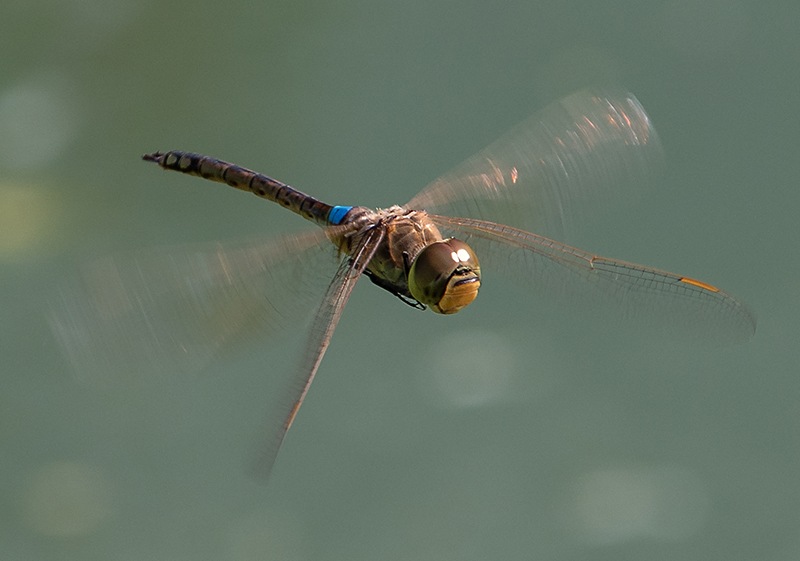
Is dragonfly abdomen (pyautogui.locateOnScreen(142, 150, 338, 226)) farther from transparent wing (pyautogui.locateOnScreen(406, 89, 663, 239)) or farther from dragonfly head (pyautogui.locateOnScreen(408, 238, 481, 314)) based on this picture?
dragonfly head (pyautogui.locateOnScreen(408, 238, 481, 314))

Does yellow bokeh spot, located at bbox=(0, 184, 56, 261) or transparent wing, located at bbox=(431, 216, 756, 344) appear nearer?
transparent wing, located at bbox=(431, 216, 756, 344)

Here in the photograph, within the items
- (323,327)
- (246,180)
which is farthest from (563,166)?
(246,180)

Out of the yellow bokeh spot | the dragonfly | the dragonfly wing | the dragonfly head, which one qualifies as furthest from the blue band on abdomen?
the yellow bokeh spot

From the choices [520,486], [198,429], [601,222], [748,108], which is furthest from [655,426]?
[198,429]

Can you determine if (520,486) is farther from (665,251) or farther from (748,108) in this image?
(748,108)

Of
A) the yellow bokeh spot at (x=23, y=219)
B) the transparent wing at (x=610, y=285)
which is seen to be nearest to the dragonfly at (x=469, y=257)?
the transparent wing at (x=610, y=285)

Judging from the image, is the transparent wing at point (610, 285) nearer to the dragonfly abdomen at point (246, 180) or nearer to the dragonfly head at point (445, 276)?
the dragonfly head at point (445, 276)
